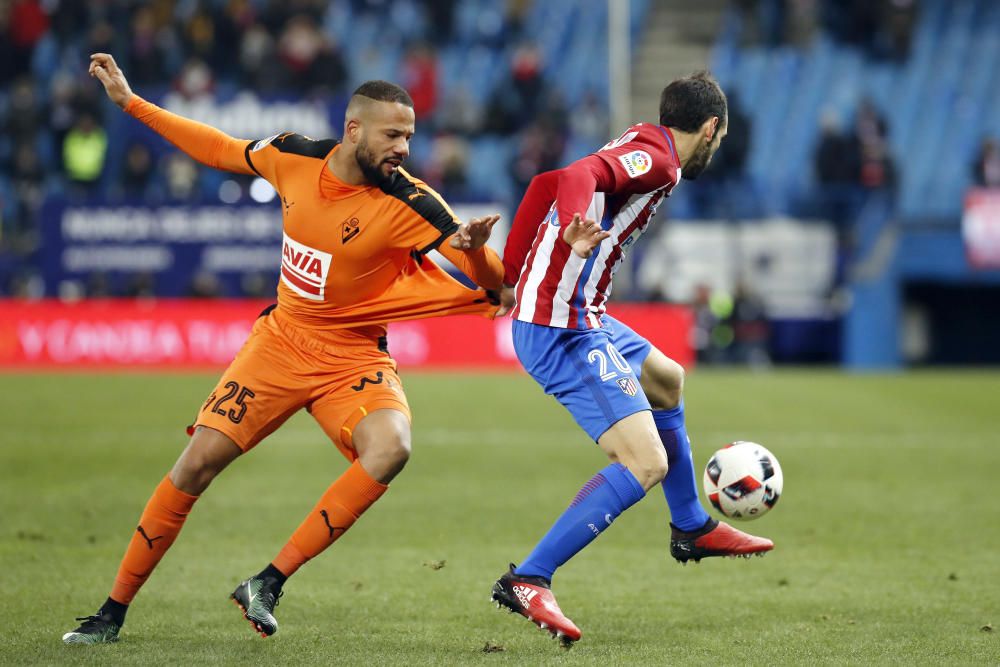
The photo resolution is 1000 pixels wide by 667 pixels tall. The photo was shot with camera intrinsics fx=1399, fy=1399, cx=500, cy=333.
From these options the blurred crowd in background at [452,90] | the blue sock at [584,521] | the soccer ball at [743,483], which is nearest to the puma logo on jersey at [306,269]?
the blue sock at [584,521]

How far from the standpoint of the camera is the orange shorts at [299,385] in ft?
18.9

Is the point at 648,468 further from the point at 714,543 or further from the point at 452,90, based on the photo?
the point at 452,90

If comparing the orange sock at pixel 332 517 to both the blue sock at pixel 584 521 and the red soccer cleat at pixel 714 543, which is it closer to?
the blue sock at pixel 584 521

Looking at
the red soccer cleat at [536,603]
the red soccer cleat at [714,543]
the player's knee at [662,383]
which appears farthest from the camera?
the red soccer cleat at [714,543]

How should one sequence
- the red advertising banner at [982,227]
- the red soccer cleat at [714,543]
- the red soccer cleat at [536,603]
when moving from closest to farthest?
the red soccer cleat at [536,603] → the red soccer cleat at [714,543] → the red advertising banner at [982,227]

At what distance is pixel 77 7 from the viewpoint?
89.4 ft

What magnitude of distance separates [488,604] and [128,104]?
2765 millimetres

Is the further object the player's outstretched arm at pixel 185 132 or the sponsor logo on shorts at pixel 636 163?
the player's outstretched arm at pixel 185 132

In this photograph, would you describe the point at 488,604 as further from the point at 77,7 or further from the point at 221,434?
the point at 77,7

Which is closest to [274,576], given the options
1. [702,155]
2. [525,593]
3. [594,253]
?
[525,593]

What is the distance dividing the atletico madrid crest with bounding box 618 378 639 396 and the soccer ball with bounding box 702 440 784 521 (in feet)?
2.96

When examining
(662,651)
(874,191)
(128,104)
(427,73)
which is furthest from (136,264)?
(662,651)

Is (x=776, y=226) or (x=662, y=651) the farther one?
(x=776, y=226)

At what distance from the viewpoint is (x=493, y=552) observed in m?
7.77
